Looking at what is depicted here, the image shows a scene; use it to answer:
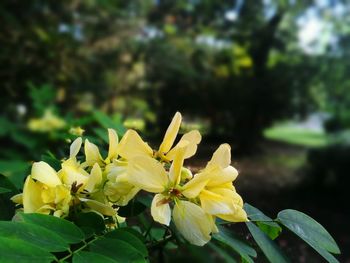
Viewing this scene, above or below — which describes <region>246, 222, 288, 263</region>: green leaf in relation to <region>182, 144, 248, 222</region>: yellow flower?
below

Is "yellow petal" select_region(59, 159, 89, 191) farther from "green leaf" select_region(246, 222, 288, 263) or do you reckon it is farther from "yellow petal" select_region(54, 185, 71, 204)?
"green leaf" select_region(246, 222, 288, 263)

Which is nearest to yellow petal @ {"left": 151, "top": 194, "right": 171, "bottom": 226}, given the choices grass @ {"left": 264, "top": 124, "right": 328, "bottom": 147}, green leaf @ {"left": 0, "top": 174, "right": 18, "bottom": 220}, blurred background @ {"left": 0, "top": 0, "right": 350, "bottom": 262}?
green leaf @ {"left": 0, "top": 174, "right": 18, "bottom": 220}

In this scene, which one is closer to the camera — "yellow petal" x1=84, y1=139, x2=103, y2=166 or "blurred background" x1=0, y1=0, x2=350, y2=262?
"yellow petal" x1=84, y1=139, x2=103, y2=166

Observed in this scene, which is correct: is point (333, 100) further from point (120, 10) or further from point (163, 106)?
point (120, 10)

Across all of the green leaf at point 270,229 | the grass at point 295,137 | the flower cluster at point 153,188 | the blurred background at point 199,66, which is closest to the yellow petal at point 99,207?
the flower cluster at point 153,188

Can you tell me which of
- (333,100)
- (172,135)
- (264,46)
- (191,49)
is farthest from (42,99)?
(333,100)

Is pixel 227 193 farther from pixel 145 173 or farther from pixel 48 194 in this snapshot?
pixel 48 194

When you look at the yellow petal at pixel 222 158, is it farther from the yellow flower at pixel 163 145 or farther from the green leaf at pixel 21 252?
the green leaf at pixel 21 252
